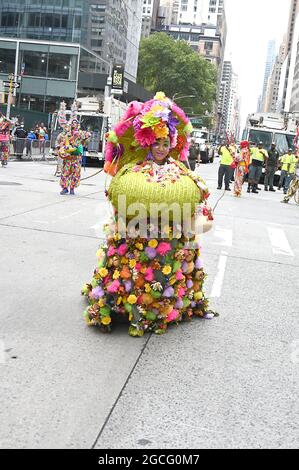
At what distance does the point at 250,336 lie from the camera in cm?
499

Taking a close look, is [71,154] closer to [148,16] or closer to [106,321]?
[106,321]

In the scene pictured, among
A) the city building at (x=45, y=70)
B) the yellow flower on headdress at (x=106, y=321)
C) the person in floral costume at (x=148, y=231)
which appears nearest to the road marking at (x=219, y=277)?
the person in floral costume at (x=148, y=231)

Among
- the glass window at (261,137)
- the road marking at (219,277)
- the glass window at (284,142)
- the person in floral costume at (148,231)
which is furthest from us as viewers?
the glass window at (261,137)

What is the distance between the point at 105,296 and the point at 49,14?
5275 cm

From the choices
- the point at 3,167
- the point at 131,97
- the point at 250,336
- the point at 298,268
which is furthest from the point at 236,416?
the point at 131,97

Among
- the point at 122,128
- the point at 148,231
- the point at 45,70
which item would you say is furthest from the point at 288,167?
the point at 45,70

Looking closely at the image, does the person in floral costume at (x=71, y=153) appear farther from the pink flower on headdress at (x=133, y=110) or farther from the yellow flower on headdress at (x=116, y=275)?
the yellow flower on headdress at (x=116, y=275)

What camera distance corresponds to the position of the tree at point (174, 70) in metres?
86.2

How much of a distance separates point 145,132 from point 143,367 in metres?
1.87

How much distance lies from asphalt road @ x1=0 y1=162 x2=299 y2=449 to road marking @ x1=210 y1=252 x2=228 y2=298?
3cm

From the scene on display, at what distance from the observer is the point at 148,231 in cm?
469

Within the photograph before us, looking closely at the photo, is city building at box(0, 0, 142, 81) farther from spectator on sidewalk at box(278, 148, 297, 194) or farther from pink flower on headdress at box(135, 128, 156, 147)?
pink flower on headdress at box(135, 128, 156, 147)

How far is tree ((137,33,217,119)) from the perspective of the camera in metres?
86.2

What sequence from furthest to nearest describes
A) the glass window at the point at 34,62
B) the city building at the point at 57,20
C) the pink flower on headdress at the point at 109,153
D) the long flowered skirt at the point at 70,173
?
the glass window at the point at 34,62
the city building at the point at 57,20
the long flowered skirt at the point at 70,173
the pink flower on headdress at the point at 109,153
